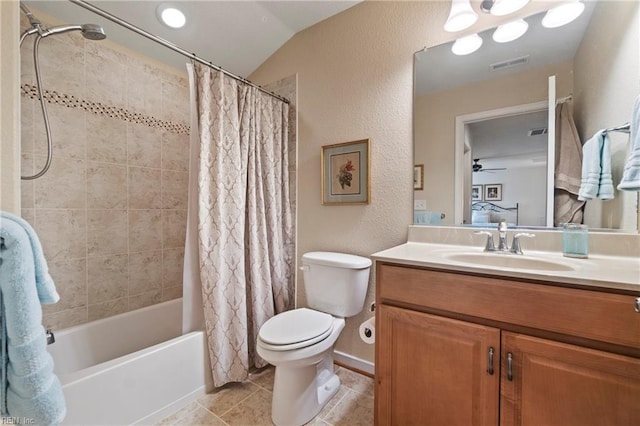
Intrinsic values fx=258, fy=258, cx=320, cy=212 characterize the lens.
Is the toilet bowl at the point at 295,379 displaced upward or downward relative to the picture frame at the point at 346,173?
downward

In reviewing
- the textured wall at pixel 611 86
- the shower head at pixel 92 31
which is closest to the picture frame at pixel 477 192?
the textured wall at pixel 611 86

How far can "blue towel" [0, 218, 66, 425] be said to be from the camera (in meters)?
0.59

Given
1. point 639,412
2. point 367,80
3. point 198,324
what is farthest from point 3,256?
point 367,80

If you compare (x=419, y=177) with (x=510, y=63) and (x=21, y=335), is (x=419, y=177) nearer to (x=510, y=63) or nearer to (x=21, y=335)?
(x=510, y=63)

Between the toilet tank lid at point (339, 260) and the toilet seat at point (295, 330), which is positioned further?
the toilet tank lid at point (339, 260)

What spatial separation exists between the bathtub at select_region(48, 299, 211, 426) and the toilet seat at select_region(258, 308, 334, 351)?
1.62 feet

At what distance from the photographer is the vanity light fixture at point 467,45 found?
1.42 metres

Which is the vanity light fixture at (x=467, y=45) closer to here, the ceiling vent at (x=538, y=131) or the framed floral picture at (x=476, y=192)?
the ceiling vent at (x=538, y=131)

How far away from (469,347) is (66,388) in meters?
1.61

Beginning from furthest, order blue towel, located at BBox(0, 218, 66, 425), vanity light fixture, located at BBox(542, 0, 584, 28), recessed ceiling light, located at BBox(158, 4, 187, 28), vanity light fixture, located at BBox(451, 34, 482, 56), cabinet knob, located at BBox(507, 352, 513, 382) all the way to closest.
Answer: recessed ceiling light, located at BBox(158, 4, 187, 28) < vanity light fixture, located at BBox(451, 34, 482, 56) < vanity light fixture, located at BBox(542, 0, 584, 28) < cabinet knob, located at BBox(507, 352, 513, 382) < blue towel, located at BBox(0, 218, 66, 425)

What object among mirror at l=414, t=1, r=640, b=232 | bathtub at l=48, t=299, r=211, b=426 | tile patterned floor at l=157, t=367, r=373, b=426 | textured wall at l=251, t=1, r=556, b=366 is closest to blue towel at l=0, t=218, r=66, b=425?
bathtub at l=48, t=299, r=211, b=426

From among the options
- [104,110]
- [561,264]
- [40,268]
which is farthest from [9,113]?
[561,264]

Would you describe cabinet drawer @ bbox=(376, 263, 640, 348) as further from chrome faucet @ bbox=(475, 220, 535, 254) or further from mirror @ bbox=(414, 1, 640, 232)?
mirror @ bbox=(414, 1, 640, 232)

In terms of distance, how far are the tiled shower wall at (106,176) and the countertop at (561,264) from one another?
1776mm
